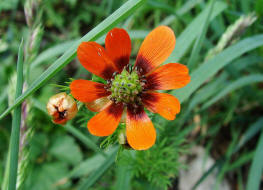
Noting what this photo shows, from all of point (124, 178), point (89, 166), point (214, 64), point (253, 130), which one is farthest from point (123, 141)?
point (253, 130)

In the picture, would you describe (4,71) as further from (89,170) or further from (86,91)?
(86,91)

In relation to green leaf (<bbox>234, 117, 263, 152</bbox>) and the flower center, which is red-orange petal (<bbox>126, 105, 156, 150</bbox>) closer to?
the flower center

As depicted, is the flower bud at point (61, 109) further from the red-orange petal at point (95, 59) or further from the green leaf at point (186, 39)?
the green leaf at point (186, 39)

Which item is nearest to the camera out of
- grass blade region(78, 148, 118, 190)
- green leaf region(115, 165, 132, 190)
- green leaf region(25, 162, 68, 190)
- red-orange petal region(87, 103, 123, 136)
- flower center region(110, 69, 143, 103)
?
red-orange petal region(87, 103, 123, 136)

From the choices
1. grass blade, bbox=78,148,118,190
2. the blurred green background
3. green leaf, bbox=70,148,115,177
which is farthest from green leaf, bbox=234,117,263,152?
grass blade, bbox=78,148,118,190

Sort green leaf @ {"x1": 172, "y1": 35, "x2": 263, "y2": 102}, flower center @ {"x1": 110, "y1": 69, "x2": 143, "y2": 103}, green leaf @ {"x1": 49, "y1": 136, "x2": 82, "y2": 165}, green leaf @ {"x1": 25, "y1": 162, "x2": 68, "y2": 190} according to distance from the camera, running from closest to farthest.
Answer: flower center @ {"x1": 110, "y1": 69, "x2": 143, "y2": 103}, green leaf @ {"x1": 172, "y1": 35, "x2": 263, "y2": 102}, green leaf @ {"x1": 25, "y1": 162, "x2": 68, "y2": 190}, green leaf @ {"x1": 49, "y1": 136, "x2": 82, "y2": 165}

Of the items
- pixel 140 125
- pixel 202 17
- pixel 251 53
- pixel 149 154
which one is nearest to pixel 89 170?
pixel 149 154
